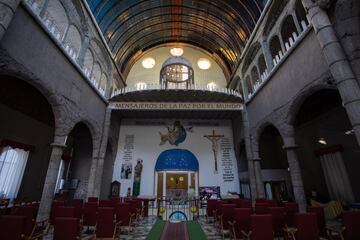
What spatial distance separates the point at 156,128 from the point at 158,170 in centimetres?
366

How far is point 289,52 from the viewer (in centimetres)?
770

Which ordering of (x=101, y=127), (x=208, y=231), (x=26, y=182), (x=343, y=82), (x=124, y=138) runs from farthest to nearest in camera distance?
(x=124, y=138) < (x=101, y=127) < (x=26, y=182) < (x=208, y=231) < (x=343, y=82)

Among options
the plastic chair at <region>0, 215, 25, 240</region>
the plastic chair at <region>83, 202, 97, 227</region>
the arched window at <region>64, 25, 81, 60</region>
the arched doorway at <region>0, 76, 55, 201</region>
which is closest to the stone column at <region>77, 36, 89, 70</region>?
the arched window at <region>64, 25, 81, 60</region>

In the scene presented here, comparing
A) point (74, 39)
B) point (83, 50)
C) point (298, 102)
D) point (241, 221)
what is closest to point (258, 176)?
point (298, 102)

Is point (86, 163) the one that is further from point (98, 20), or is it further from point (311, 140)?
point (311, 140)

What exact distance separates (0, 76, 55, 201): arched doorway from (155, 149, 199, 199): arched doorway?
782cm

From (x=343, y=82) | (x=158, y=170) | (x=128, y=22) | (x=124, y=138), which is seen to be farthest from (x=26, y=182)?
(x=343, y=82)

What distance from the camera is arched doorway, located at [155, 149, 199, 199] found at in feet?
45.7

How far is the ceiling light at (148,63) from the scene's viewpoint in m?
18.7

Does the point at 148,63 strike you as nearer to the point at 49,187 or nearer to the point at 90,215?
the point at 49,187

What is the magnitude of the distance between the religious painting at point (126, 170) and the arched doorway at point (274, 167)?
10255 millimetres

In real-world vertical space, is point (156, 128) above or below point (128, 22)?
below

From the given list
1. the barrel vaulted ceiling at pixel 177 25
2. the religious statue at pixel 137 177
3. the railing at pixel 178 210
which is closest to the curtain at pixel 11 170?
the religious statue at pixel 137 177

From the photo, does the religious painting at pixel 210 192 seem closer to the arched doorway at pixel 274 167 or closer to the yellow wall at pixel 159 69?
the arched doorway at pixel 274 167
